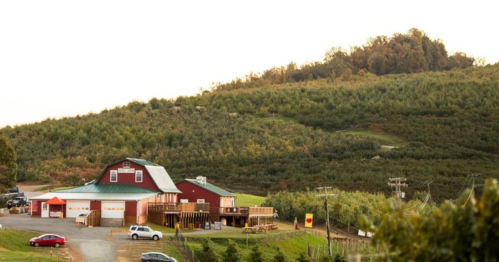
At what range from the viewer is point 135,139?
117m

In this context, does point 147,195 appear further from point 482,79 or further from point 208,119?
point 482,79

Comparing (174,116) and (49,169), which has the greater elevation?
(174,116)

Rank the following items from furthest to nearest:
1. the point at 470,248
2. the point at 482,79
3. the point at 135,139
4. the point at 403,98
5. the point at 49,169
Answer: the point at 482,79 → the point at 403,98 → the point at 135,139 → the point at 49,169 → the point at 470,248

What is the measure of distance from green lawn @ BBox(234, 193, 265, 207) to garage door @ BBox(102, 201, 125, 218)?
19238mm

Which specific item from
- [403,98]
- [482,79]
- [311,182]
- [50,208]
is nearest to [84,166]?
[311,182]

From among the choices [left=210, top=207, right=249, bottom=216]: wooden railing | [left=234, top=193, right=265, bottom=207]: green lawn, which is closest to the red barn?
[left=210, top=207, right=249, bottom=216]: wooden railing

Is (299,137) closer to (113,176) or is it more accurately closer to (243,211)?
(243,211)

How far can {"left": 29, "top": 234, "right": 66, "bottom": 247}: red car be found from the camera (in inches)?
1849

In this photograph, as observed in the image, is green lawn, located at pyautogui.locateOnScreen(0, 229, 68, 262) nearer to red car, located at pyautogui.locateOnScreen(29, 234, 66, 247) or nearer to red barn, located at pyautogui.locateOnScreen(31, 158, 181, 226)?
red car, located at pyautogui.locateOnScreen(29, 234, 66, 247)

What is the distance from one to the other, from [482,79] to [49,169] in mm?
93067

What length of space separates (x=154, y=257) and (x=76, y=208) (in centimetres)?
1958

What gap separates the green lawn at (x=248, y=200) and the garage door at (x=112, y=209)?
19.2 metres

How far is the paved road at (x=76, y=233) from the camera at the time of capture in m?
44.6

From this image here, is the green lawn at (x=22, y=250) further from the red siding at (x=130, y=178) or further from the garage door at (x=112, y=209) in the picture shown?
the red siding at (x=130, y=178)
